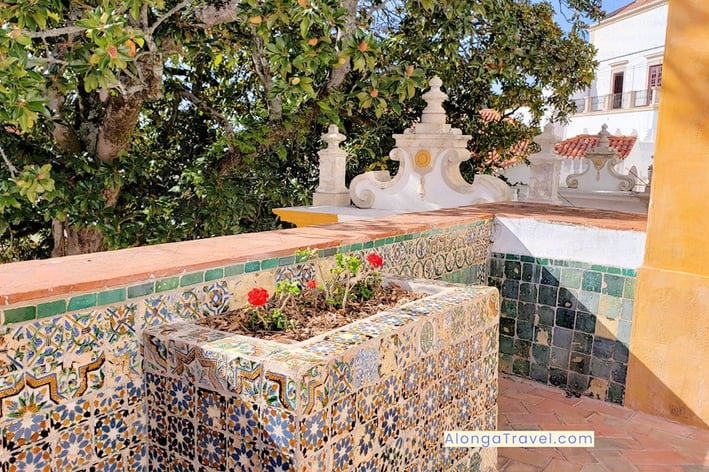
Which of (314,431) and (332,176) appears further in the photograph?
(332,176)

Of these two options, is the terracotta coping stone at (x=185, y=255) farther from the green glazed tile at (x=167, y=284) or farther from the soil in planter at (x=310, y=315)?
the soil in planter at (x=310, y=315)

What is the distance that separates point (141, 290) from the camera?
6.45 feet

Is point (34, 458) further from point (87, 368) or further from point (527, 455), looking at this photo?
point (527, 455)

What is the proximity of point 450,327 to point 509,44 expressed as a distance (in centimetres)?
611

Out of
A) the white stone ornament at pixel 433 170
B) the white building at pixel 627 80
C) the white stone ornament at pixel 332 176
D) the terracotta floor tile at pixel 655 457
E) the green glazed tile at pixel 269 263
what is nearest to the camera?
the green glazed tile at pixel 269 263

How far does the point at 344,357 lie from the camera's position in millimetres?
1817

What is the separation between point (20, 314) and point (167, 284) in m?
0.49

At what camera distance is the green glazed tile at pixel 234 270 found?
2.29 metres

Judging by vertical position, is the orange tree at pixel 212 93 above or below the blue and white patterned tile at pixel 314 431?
above

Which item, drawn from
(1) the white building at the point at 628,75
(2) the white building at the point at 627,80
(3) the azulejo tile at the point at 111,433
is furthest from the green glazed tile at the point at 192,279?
(1) the white building at the point at 628,75

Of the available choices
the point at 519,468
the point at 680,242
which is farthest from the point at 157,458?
the point at 680,242

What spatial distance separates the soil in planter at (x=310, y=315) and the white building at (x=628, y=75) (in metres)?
19.4

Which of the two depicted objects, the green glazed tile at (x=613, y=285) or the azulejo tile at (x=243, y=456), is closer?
A: the azulejo tile at (x=243, y=456)

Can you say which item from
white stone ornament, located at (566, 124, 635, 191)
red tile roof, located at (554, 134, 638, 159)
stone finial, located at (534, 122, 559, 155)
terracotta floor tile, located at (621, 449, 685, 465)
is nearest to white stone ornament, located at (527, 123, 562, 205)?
stone finial, located at (534, 122, 559, 155)
